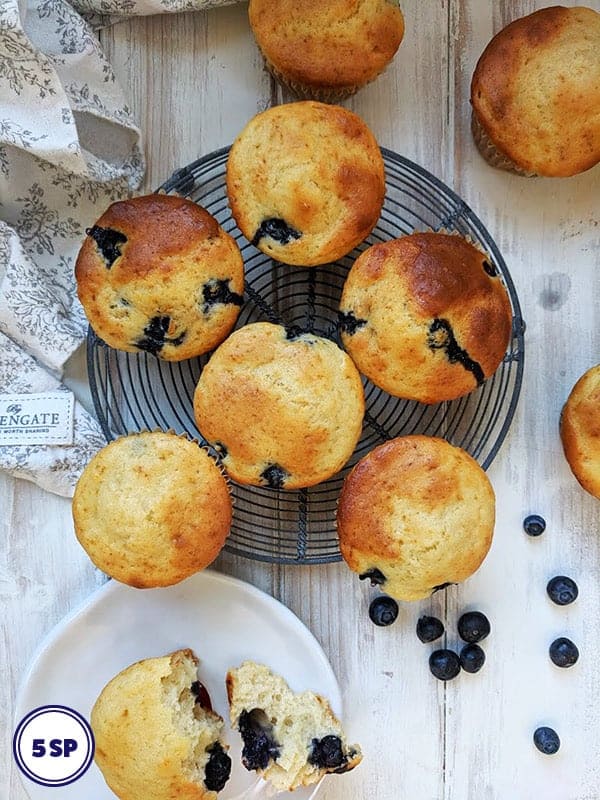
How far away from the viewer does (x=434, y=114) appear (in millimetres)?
2285

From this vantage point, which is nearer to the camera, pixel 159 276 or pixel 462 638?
pixel 159 276

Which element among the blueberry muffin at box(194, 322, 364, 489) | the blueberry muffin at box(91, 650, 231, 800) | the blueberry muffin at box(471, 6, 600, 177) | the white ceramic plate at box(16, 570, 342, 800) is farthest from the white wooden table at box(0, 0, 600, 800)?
the blueberry muffin at box(194, 322, 364, 489)

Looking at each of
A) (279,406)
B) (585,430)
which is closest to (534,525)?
(585,430)

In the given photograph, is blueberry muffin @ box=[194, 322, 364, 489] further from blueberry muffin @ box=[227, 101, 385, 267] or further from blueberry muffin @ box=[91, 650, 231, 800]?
blueberry muffin @ box=[91, 650, 231, 800]

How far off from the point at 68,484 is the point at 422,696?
108cm

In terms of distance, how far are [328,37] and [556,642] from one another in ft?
5.25

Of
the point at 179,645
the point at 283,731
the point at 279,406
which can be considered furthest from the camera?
the point at 179,645

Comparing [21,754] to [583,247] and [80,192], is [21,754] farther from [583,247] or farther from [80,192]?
[583,247]

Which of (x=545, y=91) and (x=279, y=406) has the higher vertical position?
(x=545, y=91)

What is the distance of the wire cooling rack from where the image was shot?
2.21 m

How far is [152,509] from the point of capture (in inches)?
73.0

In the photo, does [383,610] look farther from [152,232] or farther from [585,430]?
[152,232]

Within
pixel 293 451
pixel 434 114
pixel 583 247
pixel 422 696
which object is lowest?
pixel 422 696

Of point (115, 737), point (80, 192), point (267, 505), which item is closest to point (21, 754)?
point (115, 737)
